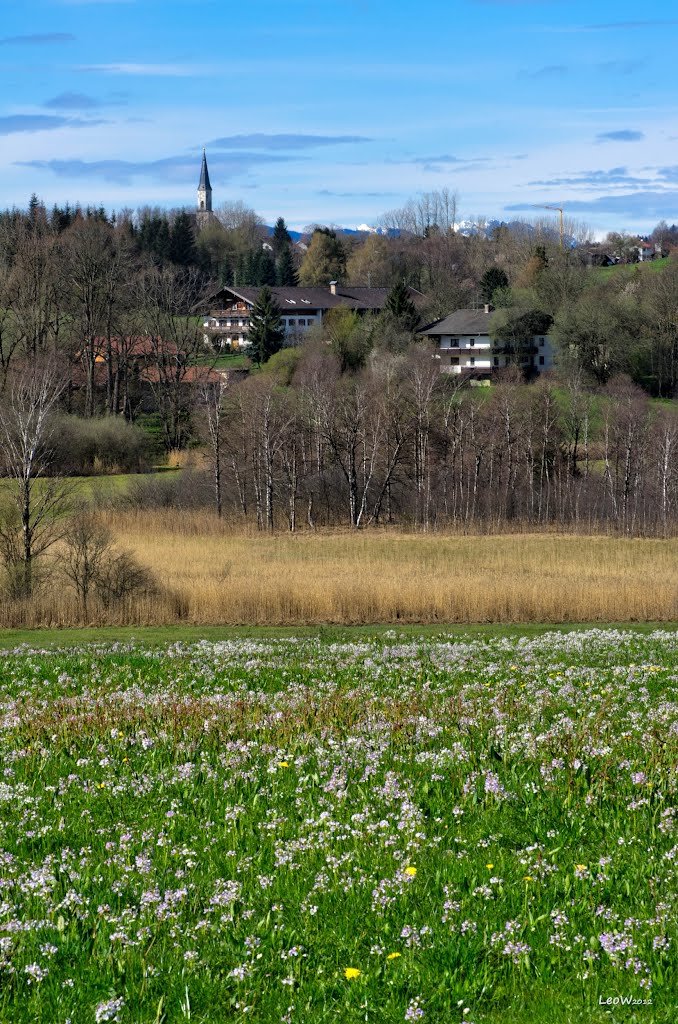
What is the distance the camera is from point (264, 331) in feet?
298

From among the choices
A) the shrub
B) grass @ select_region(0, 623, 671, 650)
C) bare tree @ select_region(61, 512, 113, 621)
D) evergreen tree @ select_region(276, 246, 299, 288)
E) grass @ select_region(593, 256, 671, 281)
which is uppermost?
evergreen tree @ select_region(276, 246, 299, 288)

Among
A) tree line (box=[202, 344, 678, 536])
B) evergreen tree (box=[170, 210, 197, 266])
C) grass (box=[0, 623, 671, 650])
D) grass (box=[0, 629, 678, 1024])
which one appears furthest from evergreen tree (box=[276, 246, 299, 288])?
grass (box=[0, 629, 678, 1024])

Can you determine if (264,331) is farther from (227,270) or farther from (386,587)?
(386,587)

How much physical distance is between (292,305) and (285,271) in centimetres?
1914

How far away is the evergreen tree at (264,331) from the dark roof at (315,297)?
19.6 metres

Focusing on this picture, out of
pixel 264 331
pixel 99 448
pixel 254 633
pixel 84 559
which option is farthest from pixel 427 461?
pixel 264 331

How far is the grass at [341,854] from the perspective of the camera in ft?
18.7

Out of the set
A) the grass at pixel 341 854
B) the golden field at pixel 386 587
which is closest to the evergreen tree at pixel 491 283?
the golden field at pixel 386 587

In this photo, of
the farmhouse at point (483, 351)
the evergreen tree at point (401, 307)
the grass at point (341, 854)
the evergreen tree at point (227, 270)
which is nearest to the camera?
the grass at point (341, 854)

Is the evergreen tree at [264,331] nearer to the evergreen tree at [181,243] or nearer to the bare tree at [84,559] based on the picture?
the evergreen tree at [181,243]

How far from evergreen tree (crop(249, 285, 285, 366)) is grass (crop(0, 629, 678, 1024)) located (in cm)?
8011

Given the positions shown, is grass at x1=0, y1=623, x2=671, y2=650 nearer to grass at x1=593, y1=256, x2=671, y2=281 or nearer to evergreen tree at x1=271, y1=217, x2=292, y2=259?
grass at x1=593, y1=256, x2=671, y2=281

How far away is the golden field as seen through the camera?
87.5 ft

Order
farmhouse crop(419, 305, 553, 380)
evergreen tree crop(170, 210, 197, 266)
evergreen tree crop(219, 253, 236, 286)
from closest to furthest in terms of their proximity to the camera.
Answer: farmhouse crop(419, 305, 553, 380), evergreen tree crop(170, 210, 197, 266), evergreen tree crop(219, 253, 236, 286)
